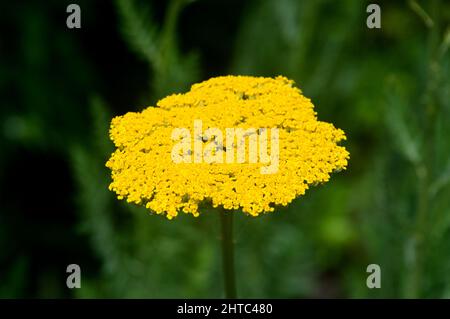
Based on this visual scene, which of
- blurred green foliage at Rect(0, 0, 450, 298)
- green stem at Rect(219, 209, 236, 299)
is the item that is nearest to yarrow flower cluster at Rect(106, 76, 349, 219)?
green stem at Rect(219, 209, 236, 299)

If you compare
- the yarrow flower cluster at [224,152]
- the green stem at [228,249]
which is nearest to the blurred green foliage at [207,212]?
the green stem at [228,249]

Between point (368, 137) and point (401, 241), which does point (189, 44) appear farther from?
point (401, 241)

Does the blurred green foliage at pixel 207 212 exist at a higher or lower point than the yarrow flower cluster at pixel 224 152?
higher

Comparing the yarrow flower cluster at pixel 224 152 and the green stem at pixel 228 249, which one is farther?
the green stem at pixel 228 249

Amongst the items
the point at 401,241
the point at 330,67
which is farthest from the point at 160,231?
the point at 330,67

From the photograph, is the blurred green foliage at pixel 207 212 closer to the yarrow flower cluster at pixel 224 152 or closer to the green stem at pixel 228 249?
the green stem at pixel 228 249
